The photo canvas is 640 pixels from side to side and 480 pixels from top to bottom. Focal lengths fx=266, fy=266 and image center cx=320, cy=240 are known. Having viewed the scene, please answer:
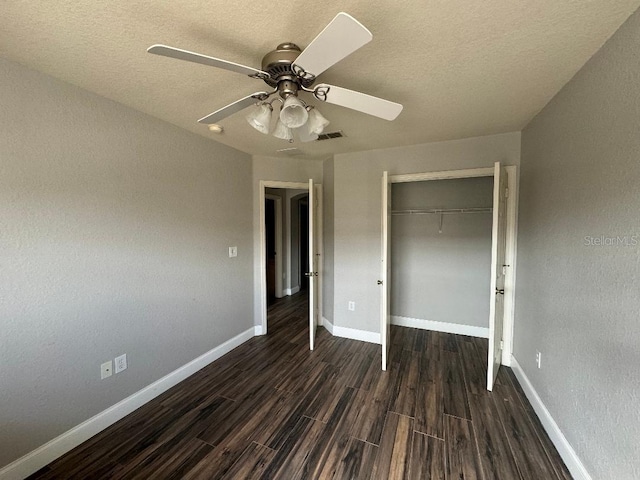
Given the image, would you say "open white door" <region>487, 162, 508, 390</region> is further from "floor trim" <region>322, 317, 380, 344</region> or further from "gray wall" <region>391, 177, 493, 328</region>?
"floor trim" <region>322, 317, 380, 344</region>

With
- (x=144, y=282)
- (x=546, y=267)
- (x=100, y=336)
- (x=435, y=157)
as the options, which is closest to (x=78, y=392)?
(x=100, y=336)

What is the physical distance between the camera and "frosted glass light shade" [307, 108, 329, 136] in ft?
4.82

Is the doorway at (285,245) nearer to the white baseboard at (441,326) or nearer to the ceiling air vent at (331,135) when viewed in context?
the white baseboard at (441,326)

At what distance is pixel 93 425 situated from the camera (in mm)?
1874

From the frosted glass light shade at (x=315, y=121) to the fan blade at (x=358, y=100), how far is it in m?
0.13

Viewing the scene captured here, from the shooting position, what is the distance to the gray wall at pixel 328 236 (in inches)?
140

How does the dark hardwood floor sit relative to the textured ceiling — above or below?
below

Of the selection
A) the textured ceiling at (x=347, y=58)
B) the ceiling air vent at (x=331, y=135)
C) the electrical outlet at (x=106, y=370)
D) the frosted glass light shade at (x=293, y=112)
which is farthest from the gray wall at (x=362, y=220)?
the electrical outlet at (x=106, y=370)

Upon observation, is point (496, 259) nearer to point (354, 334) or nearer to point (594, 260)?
point (594, 260)

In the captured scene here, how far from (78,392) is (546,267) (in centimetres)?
345

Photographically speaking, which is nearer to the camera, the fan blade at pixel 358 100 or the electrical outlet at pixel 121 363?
the fan blade at pixel 358 100

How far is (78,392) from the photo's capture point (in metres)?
1.80

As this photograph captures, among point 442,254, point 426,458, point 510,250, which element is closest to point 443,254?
point 442,254

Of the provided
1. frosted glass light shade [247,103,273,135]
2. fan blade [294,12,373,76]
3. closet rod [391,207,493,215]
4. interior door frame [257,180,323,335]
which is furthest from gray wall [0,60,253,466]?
closet rod [391,207,493,215]
